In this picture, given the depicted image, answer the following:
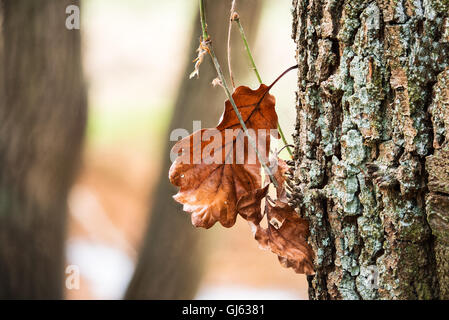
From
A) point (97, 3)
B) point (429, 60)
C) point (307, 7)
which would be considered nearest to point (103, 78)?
point (97, 3)

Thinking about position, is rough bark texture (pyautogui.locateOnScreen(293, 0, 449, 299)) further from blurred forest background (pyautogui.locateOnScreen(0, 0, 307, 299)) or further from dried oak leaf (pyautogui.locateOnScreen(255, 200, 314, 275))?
blurred forest background (pyautogui.locateOnScreen(0, 0, 307, 299))

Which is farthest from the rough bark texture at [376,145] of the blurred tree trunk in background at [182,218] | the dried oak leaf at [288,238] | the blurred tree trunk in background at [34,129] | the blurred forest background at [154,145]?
the blurred tree trunk in background at [34,129]

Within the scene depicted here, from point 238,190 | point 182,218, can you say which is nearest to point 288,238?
point 238,190

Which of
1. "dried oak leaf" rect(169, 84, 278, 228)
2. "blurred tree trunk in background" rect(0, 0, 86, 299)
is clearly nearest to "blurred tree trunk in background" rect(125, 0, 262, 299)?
"blurred tree trunk in background" rect(0, 0, 86, 299)

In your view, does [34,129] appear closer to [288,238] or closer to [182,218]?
[182,218]
